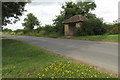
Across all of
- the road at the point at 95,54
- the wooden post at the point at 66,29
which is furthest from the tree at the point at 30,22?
the road at the point at 95,54

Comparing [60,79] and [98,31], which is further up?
[98,31]

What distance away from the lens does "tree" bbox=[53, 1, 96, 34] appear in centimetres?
3062

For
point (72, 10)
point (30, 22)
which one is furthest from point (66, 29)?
point (30, 22)

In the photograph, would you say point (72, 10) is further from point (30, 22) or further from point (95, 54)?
point (30, 22)

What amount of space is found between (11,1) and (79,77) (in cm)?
1184

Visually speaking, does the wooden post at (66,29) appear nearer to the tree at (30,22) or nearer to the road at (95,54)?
the road at (95,54)

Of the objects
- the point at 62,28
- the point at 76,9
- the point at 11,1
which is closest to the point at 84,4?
the point at 76,9

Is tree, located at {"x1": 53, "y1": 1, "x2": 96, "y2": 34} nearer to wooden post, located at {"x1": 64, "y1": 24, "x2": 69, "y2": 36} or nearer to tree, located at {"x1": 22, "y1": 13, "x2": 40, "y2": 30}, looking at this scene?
wooden post, located at {"x1": 64, "y1": 24, "x2": 69, "y2": 36}

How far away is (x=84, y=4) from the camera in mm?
34844

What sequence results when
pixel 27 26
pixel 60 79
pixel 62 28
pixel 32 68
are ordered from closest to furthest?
pixel 60 79 → pixel 32 68 → pixel 62 28 → pixel 27 26

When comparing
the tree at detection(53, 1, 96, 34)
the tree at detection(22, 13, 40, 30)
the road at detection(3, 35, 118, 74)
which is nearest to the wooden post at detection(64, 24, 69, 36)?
the tree at detection(53, 1, 96, 34)

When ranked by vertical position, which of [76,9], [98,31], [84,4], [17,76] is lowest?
[17,76]

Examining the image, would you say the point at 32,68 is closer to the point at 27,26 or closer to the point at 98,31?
the point at 98,31

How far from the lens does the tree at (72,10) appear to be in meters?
30.6
